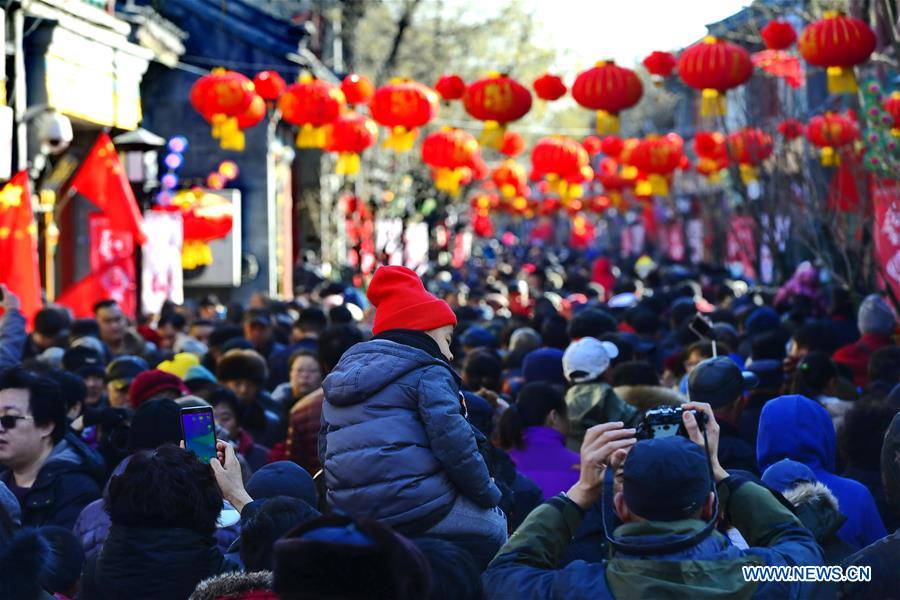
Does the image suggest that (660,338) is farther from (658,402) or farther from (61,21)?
(61,21)

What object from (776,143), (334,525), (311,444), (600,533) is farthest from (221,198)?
(334,525)

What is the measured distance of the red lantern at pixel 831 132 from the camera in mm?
18344

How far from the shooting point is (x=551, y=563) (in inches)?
160

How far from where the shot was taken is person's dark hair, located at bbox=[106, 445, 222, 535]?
4574mm

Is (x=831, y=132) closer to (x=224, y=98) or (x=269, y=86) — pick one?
(x=269, y=86)

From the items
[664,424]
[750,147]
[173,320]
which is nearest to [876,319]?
[173,320]

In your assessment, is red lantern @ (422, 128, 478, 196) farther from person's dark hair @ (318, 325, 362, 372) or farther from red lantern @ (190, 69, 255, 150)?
person's dark hair @ (318, 325, 362, 372)

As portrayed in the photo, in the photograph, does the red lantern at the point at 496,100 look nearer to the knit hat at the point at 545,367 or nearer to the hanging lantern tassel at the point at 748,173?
the knit hat at the point at 545,367

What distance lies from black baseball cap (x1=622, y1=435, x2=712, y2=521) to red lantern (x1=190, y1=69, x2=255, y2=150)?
13.0 meters

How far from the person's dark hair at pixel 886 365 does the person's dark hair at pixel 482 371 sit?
2.34 meters

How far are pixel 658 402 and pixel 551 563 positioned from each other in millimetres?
3543

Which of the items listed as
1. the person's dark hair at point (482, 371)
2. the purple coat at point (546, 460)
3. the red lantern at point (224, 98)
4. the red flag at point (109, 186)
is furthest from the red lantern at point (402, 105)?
the purple coat at point (546, 460)

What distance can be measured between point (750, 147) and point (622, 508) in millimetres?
18239

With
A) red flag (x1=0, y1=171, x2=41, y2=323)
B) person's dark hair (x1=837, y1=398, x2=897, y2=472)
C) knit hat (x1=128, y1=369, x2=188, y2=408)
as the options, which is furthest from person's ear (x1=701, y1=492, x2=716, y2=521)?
red flag (x1=0, y1=171, x2=41, y2=323)
